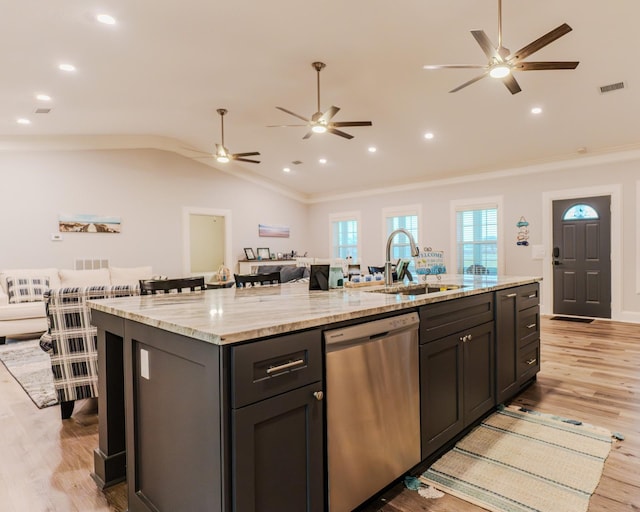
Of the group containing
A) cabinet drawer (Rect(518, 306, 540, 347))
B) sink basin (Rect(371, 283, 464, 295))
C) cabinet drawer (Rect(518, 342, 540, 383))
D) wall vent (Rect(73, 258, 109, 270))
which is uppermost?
wall vent (Rect(73, 258, 109, 270))

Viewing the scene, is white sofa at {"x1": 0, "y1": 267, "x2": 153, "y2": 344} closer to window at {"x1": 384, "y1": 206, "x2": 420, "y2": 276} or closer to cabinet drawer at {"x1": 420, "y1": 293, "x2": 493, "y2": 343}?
cabinet drawer at {"x1": 420, "y1": 293, "x2": 493, "y2": 343}

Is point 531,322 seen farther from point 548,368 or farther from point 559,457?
point 559,457

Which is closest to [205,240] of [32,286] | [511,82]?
[32,286]

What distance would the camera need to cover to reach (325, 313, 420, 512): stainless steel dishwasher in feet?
4.88

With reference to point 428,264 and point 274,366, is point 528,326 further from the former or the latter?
point 274,366

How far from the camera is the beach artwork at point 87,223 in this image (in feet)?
21.5

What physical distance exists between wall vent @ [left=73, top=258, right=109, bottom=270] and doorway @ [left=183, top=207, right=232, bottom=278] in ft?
4.66

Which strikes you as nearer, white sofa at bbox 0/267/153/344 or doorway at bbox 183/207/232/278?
white sofa at bbox 0/267/153/344

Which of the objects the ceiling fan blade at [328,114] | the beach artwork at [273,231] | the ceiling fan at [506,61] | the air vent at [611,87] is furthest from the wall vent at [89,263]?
the air vent at [611,87]

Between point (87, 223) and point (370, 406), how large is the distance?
677 centimetres

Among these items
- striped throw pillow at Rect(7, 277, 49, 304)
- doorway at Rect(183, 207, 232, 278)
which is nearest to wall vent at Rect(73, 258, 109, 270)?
striped throw pillow at Rect(7, 277, 49, 304)

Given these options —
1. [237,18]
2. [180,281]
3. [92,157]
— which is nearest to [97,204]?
[92,157]

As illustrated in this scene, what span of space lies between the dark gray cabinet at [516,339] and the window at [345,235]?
6.16m

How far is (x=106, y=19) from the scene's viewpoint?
3.42 meters
